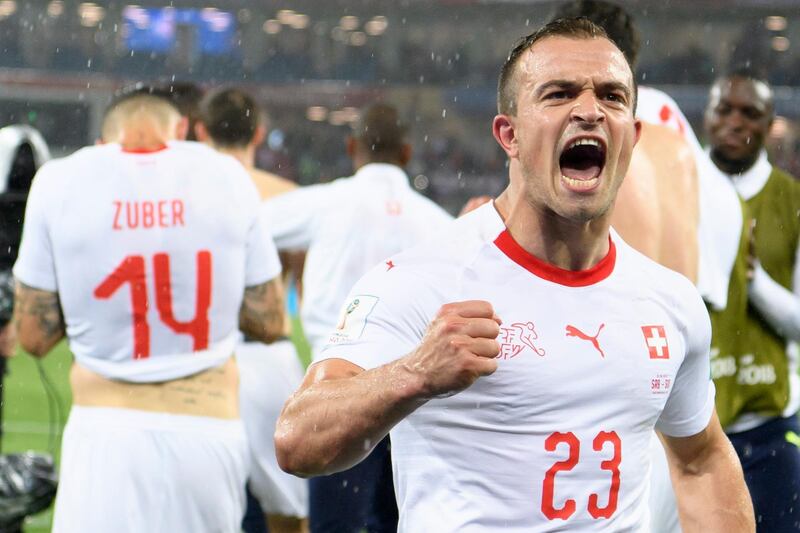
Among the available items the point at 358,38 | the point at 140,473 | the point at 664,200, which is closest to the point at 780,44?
the point at 358,38

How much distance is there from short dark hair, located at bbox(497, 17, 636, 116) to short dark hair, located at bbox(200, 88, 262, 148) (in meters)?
3.38

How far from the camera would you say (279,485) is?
5.63 meters

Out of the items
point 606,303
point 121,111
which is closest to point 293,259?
point 121,111

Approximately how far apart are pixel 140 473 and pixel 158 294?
0.59 meters

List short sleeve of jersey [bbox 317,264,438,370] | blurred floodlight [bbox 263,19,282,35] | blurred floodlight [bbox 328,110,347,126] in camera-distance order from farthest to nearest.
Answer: blurred floodlight [bbox 263,19,282,35] → blurred floodlight [bbox 328,110,347,126] → short sleeve of jersey [bbox 317,264,438,370]

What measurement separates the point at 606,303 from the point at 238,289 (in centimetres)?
192

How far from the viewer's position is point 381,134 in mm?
6113

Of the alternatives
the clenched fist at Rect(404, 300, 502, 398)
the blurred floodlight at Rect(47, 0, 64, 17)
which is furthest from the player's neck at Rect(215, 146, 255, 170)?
the blurred floodlight at Rect(47, 0, 64, 17)

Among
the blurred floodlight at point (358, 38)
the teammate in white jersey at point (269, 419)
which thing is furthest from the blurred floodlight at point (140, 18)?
the teammate in white jersey at point (269, 419)

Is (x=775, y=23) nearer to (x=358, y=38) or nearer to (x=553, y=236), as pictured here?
(x=358, y=38)

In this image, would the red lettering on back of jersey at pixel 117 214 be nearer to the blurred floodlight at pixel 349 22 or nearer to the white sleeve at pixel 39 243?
the white sleeve at pixel 39 243

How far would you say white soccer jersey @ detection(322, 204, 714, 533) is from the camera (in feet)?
7.72

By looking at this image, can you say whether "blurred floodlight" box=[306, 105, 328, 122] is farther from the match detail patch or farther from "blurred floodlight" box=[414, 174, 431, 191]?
the match detail patch

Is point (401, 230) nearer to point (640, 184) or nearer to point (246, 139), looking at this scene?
point (246, 139)
